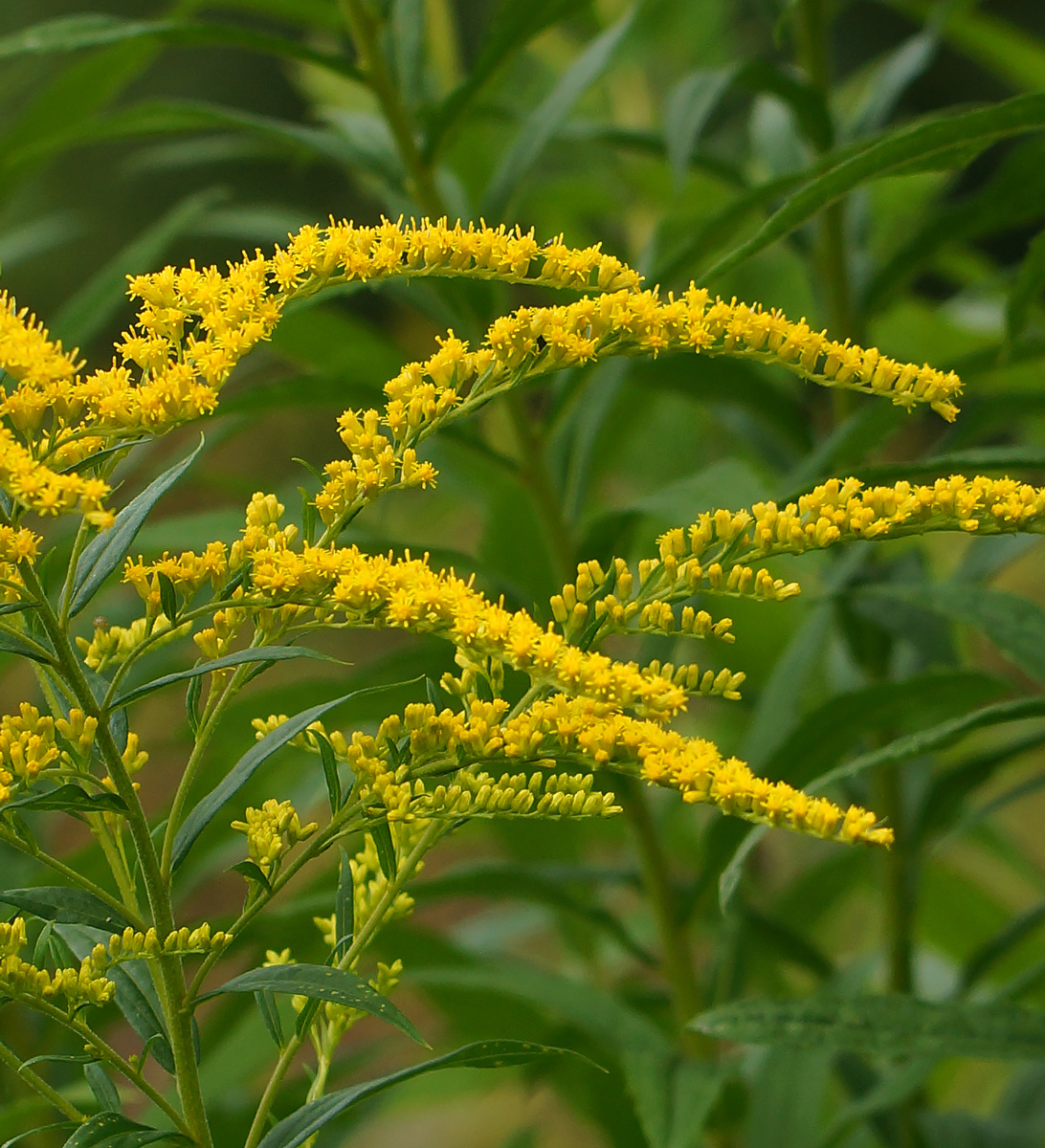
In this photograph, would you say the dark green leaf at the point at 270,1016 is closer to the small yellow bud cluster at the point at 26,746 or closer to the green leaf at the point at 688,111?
the small yellow bud cluster at the point at 26,746

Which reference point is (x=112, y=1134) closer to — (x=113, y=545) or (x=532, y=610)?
(x=113, y=545)

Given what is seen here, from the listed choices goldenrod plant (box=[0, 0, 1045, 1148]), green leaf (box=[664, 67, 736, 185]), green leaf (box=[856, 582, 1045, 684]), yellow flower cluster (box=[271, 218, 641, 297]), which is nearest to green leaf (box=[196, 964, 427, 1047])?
goldenrod plant (box=[0, 0, 1045, 1148])

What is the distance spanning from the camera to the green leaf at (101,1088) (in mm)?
467

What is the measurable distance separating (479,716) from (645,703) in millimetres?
59

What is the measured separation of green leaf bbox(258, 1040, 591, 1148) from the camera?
425mm

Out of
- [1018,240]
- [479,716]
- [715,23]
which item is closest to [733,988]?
[479,716]

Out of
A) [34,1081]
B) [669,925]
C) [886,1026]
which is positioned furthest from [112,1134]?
[669,925]

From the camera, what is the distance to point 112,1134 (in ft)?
1.36

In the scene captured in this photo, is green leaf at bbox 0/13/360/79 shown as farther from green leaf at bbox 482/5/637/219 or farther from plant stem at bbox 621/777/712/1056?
plant stem at bbox 621/777/712/1056

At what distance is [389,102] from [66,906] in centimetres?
64

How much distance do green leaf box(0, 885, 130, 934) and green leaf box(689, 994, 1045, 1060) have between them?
342mm

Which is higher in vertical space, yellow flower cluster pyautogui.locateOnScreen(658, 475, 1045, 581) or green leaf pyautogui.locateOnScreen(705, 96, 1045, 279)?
green leaf pyautogui.locateOnScreen(705, 96, 1045, 279)

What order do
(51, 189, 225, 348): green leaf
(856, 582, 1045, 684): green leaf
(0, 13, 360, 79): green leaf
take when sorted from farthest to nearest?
(51, 189, 225, 348): green leaf → (0, 13, 360, 79): green leaf → (856, 582, 1045, 684): green leaf

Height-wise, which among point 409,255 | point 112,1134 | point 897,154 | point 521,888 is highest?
point 897,154
